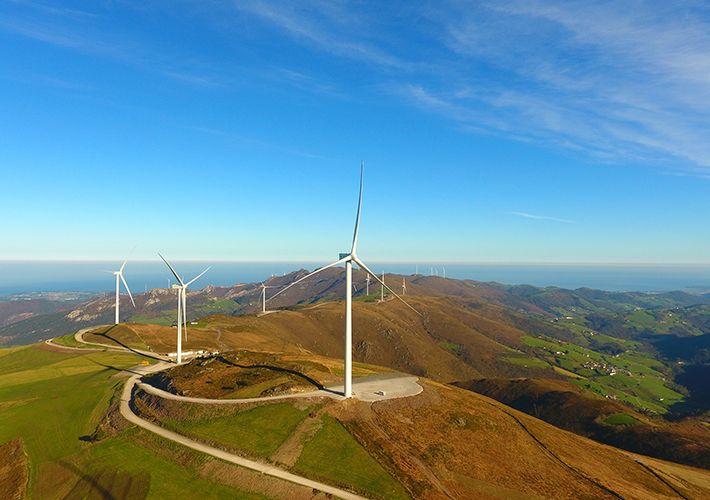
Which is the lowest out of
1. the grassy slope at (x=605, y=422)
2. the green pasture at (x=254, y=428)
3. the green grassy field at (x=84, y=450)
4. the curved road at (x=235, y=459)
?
the grassy slope at (x=605, y=422)

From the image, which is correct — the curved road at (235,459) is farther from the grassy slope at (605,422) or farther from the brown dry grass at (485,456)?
the grassy slope at (605,422)

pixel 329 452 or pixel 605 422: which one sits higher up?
pixel 329 452

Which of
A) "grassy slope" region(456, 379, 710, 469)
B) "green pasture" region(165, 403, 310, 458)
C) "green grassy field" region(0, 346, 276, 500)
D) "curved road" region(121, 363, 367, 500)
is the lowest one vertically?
"grassy slope" region(456, 379, 710, 469)

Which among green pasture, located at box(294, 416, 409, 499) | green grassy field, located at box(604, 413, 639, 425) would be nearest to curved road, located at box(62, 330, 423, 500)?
green pasture, located at box(294, 416, 409, 499)

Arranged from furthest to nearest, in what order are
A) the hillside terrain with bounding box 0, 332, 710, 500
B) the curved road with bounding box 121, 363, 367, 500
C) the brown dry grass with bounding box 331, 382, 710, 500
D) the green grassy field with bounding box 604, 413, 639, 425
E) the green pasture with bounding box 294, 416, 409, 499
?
the green grassy field with bounding box 604, 413, 639, 425, the brown dry grass with bounding box 331, 382, 710, 500, the hillside terrain with bounding box 0, 332, 710, 500, the green pasture with bounding box 294, 416, 409, 499, the curved road with bounding box 121, 363, 367, 500

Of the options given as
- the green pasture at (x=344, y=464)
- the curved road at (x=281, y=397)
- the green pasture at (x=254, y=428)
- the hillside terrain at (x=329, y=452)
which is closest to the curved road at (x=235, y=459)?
the curved road at (x=281, y=397)

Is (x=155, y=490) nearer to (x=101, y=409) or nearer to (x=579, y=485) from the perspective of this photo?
(x=101, y=409)

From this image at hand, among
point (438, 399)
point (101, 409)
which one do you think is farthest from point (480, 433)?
point (101, 409)

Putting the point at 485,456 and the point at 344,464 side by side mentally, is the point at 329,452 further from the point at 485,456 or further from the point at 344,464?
the point at 485,456

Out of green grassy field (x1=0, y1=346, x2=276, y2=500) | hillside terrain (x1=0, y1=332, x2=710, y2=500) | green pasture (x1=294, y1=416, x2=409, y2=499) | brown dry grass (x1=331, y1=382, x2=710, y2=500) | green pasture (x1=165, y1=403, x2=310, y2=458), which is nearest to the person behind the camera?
green pasture (x1=294, y1=416, x2=409, y2=499)

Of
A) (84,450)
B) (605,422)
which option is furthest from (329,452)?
(605,422)

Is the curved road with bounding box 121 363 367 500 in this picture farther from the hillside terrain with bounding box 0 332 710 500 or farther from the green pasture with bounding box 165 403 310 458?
the green pasture with bounding box 165 403 310 458
